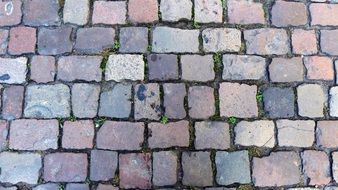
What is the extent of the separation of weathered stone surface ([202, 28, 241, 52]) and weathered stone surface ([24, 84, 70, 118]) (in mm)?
1087

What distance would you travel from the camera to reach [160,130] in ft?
10.3

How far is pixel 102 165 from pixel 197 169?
2.15 ft

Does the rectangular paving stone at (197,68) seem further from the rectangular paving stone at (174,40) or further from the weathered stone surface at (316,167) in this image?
the weathered stone surface at (316,167)

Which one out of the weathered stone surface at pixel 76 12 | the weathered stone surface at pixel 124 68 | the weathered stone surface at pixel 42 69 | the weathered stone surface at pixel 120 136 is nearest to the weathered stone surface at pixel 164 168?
the weathered stone surface at pixel 120 136

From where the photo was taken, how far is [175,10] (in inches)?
135

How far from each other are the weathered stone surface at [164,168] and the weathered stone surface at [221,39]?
84 centimetres

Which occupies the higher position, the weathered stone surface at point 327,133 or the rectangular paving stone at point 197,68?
the rectangular paving stone at point 197,68

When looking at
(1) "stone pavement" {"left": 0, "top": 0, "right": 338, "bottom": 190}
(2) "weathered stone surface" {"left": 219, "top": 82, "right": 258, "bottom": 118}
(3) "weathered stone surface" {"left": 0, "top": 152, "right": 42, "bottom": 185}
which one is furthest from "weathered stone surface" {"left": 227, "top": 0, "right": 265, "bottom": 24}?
(3) "weathered stone surface" {"left": 0, "top": 152, "right": 42, "bottom": 185}

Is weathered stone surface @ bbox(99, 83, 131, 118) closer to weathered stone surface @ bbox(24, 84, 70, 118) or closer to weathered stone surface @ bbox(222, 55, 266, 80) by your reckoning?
weathered stone surface @ bbox(24, 84, 70, 118)

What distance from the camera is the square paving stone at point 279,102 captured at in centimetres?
324

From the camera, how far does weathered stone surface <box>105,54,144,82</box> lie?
3.24 metres

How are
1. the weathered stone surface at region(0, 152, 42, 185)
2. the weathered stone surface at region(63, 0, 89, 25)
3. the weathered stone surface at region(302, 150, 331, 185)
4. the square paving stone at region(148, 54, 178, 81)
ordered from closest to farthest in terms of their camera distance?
the weathered stone surface at region(0, 152, 42, 185) < the weathered stone surface at region(302, 150, 331, 185) < the square paving stone at region(148, 54, 178, 81) < the weathered stone surface at region(63, 0, 89, 25)

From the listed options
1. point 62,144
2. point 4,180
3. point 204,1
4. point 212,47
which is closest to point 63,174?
point 62,144

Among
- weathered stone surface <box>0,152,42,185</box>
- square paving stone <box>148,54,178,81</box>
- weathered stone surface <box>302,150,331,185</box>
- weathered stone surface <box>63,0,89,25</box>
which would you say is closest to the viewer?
weathered stone surface <box>0,152,42,185</box>
